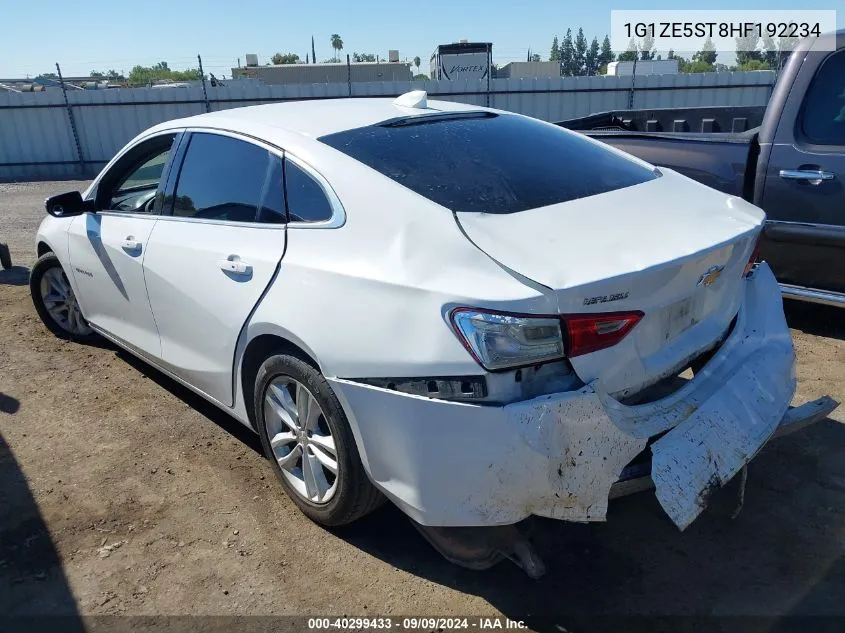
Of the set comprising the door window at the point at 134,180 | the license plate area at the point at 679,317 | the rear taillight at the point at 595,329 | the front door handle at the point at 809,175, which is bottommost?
the license plate area at the point at 679,317

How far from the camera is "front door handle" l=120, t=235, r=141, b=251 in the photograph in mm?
3441

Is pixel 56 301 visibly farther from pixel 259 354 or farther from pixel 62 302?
pixel 259 354

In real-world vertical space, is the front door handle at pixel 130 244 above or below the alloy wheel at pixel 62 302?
above

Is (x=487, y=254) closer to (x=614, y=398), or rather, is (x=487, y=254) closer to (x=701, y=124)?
(x=614, y=398)

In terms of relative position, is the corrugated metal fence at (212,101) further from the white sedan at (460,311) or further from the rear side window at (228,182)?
the white sedan at (460,311)

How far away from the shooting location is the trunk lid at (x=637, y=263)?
81.0 inches

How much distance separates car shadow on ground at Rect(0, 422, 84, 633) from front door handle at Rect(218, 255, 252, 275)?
1.33 meters

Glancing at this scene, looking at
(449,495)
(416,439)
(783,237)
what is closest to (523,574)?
(449,495)

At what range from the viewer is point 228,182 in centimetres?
304

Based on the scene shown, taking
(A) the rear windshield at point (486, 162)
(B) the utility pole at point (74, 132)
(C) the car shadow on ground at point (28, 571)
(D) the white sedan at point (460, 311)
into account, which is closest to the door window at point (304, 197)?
(D) the white sedan at point (460, 311)

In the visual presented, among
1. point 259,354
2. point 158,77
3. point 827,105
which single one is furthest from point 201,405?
point 158,77

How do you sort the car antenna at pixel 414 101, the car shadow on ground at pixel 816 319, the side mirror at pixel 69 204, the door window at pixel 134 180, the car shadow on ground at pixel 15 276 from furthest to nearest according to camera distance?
the car shadow on ground at pixel 15 276 < the car shadow on ground at pixel 816 319 < the side mirror at pixel 69 204 < the door window at pixel 134 180 < the car antenna at pixel 414 101

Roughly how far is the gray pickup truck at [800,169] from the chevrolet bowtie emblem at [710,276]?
210 centimetres

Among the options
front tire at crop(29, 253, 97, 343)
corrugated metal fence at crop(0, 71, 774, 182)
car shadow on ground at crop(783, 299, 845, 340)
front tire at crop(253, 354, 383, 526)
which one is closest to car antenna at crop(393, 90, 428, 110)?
front tire at crop(253, 354, 383, 526)
